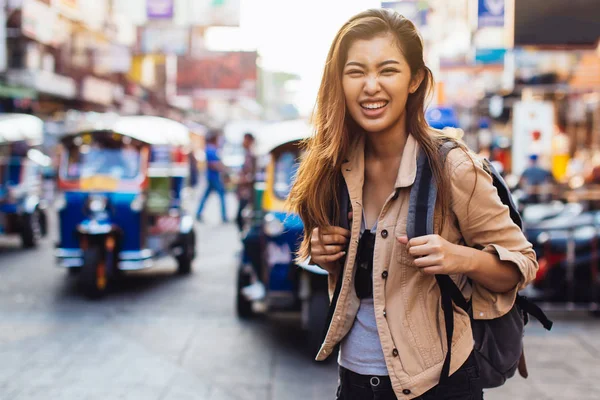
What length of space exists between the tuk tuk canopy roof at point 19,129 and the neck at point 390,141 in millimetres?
12036

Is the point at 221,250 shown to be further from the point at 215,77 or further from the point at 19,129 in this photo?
the point at 215,77

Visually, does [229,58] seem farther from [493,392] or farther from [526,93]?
[493,392]

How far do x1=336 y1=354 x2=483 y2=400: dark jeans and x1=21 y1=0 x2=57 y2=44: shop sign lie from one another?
23.7 meters

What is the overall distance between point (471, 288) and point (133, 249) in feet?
24.4

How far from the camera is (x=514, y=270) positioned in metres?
2.05

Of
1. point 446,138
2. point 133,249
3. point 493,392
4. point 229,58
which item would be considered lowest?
point 493,392

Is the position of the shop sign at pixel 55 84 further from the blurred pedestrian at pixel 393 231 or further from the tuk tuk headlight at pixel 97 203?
the blurred pedestrian at pixel 393 231

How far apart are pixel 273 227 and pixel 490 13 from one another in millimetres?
8148

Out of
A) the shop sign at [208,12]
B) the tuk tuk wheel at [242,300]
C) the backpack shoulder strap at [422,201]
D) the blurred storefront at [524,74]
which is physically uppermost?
the shop sign at [208,12]

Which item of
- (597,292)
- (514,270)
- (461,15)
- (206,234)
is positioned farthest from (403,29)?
(461,15)

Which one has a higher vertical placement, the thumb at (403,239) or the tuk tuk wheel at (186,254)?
the thumb at (403,239)

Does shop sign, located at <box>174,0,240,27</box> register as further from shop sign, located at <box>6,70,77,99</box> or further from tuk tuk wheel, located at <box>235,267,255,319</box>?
tuk tuk wheel, located at <box>235,267,255,319</box>

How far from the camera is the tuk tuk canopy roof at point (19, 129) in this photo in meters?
13.5

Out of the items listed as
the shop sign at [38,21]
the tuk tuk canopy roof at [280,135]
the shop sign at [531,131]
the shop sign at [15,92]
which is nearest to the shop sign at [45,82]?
the shop sign at [15,92]
